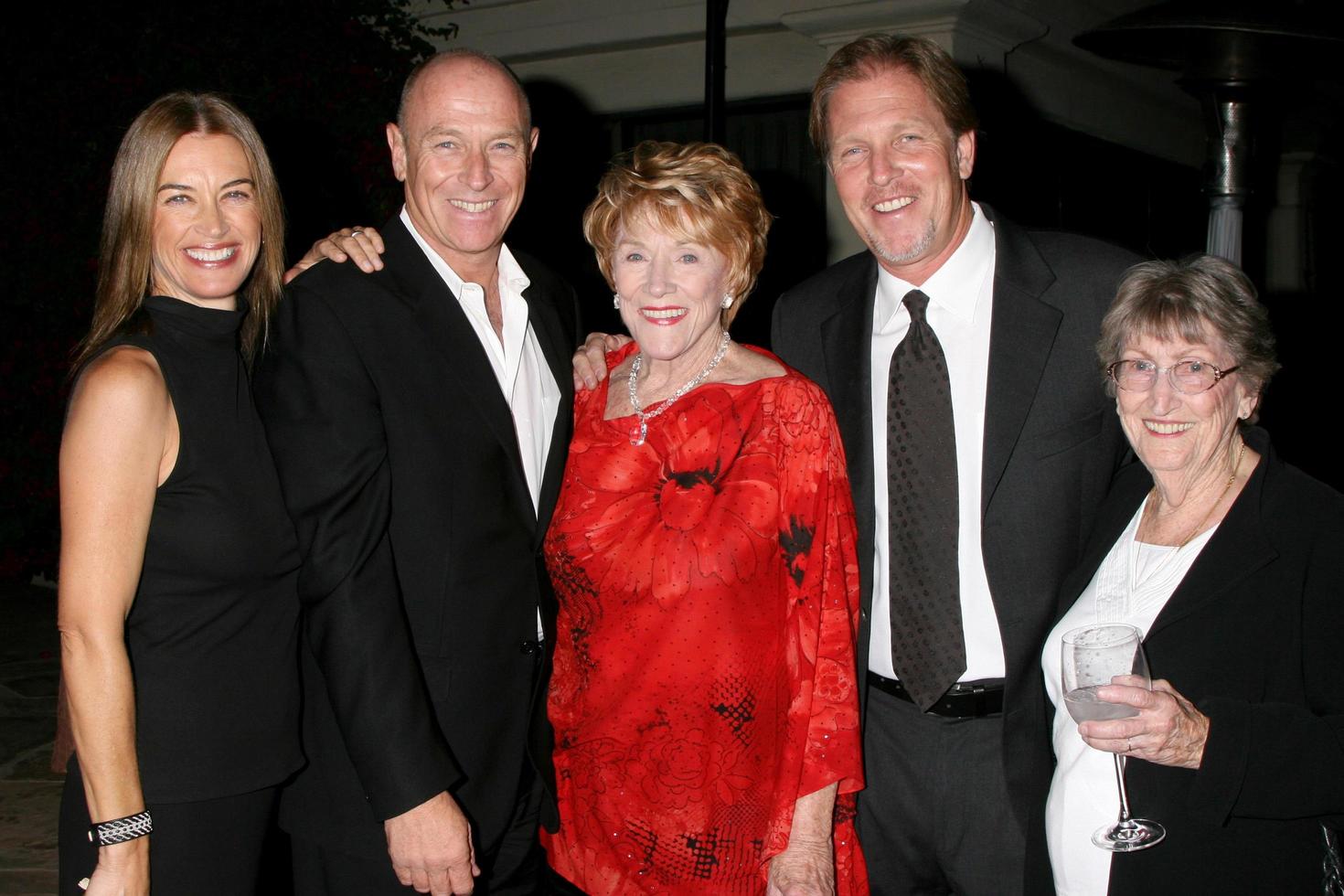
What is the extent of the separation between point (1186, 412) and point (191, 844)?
2.02 meters

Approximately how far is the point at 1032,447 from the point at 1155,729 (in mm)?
734

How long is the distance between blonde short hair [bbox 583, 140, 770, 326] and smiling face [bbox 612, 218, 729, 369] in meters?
0.02

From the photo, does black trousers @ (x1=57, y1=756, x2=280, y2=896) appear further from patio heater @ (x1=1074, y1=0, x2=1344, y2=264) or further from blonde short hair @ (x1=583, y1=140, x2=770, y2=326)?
patio heater @ (x1=1074, y1=0, x2=1344, y2=264)

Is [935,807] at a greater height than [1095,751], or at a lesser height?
lesser

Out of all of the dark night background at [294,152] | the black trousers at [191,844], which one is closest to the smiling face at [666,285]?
the black trousers at [191,844]

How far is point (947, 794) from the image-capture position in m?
2.63

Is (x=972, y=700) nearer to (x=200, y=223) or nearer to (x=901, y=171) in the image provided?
(x=901, y=171)

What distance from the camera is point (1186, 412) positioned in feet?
7.44

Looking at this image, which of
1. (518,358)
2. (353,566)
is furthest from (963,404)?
(353,566)

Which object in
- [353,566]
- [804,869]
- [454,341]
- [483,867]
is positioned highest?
[454,341]

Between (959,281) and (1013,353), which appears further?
(959,281)

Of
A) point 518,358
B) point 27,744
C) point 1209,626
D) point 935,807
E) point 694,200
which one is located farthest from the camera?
point 27,744

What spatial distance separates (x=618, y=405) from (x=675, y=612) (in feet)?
1.72

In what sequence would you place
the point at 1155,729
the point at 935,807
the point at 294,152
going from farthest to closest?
the point at 294,152 → the point at 935,807 → the point at 1155,729
